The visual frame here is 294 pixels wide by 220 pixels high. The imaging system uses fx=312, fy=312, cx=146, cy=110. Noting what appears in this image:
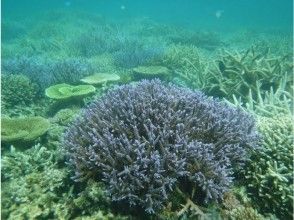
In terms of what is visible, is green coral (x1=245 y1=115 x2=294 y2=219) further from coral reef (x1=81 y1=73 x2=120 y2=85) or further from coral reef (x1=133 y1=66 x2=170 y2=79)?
coral reef (x1=133 y1=66 x2=170 y2=79)

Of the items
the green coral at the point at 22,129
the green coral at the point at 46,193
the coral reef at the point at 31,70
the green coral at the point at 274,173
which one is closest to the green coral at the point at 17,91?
the coral reef at the point at 31,70

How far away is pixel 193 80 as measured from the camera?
8.96 m

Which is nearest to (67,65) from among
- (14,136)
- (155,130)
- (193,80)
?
(193,80)

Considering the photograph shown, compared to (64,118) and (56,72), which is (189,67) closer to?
(56,72)

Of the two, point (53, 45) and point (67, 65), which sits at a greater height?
point (67, 65)

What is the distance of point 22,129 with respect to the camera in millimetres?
5191

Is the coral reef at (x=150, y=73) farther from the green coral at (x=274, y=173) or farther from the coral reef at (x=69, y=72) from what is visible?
the green coral at (x=274, y=173)

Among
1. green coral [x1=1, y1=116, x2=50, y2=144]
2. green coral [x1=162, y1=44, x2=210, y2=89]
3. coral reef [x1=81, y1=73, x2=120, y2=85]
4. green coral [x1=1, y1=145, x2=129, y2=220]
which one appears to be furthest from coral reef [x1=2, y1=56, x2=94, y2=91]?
green coral [x1=1, y1=145, x2=129, y2=220]

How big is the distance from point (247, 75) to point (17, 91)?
5623 millimetres

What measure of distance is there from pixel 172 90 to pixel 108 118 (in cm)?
104

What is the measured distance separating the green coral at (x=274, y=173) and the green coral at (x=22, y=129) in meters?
3.24

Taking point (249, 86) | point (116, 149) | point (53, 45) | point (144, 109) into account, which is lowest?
point (53, 45)

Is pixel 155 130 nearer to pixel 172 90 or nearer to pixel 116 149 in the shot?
pixel 116 149

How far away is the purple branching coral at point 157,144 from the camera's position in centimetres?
330
